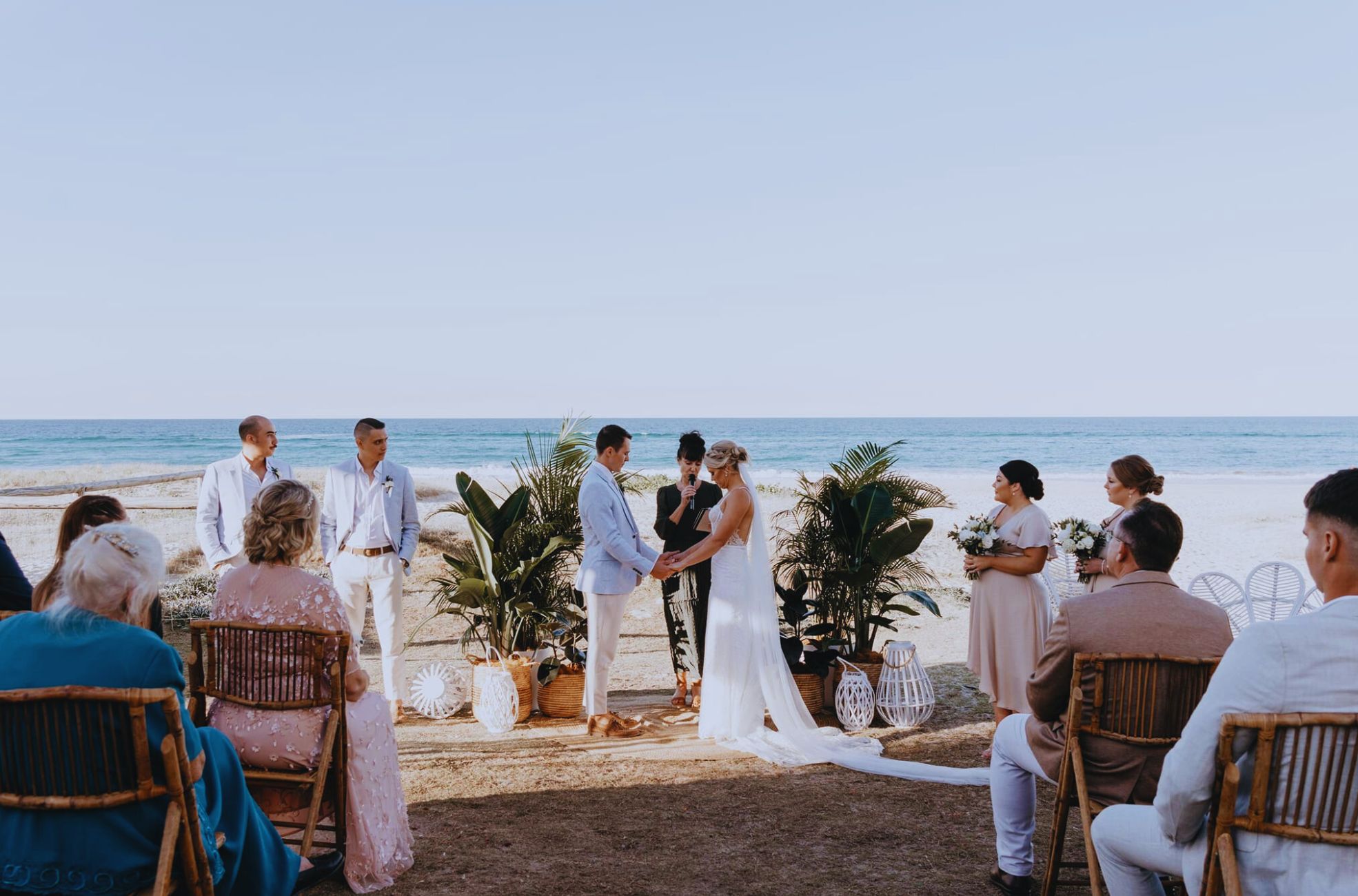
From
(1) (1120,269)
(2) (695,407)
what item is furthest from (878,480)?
(2) (695,407)

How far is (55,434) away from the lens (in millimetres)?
57156

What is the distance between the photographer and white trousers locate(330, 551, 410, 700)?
6488 millimetres

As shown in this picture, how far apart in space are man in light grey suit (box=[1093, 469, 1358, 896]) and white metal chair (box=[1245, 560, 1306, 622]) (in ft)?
15.6

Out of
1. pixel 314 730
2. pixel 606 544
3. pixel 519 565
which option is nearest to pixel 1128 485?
pixel 606 544

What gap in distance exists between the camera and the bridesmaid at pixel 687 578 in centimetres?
708

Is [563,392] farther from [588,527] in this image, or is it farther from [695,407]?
[588,527]

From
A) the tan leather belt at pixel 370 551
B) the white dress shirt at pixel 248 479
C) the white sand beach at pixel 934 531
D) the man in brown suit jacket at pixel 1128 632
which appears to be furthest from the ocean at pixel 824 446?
the man in brown suit jacket at pixel 1128 632

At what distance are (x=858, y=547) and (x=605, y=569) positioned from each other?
6.30 feet

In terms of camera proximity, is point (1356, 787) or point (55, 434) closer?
point (1356, 787)

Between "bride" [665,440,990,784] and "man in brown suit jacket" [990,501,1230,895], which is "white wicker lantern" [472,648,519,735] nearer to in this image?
"bride" [665,440,990,784]

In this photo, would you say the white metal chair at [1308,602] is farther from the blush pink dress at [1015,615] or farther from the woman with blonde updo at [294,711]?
the woman with blonde updo at [294,711]

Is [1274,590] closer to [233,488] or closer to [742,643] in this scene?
[742,643]

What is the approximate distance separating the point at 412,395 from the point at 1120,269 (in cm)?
4700

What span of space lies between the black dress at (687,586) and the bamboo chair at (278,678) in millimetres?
3640
